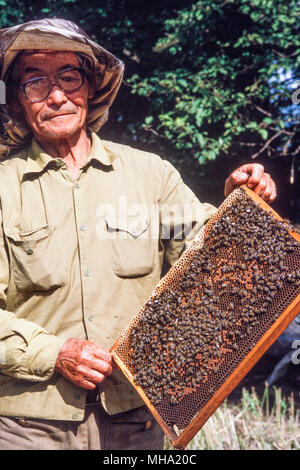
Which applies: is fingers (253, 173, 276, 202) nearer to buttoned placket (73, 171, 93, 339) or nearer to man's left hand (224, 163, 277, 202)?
man's left hand (224, 163, 277, 202)

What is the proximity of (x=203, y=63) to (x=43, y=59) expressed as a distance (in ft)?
16.3

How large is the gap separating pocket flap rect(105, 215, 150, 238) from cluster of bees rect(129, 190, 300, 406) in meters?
0.51

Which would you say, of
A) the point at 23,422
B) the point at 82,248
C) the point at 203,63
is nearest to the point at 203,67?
the point at 203,63

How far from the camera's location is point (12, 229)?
316 cm

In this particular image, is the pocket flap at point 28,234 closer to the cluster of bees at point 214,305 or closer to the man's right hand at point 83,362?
the man's right hand at point 83,362

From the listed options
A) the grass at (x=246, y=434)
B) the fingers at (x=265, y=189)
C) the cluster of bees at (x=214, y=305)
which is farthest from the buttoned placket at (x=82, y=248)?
the grass at (x=246, y=434)

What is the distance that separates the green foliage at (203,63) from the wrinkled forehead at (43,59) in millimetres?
3856

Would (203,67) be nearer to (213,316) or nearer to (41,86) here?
(41,86)

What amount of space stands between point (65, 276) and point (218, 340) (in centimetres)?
112

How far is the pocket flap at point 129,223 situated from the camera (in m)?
3.35

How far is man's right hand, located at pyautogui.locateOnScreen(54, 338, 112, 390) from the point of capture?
2.92m

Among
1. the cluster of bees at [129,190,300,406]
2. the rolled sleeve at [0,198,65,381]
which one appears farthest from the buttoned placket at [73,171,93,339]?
the cluster of bees at [129,190,300,406]

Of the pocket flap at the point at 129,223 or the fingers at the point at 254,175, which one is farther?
the pocket flap at the point at 129,223
